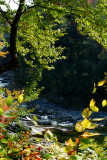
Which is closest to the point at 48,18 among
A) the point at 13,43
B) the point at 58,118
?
the point at 13,43

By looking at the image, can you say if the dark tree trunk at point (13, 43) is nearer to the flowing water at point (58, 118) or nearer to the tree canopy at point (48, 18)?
the tree canopy at point (48, 18)

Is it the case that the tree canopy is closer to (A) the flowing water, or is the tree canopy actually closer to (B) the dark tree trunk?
(B) the dark tree trunk

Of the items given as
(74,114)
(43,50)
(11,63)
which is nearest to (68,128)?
(74,114)

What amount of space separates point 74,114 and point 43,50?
9.01m

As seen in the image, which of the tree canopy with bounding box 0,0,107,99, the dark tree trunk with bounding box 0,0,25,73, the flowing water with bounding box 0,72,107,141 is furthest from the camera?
the flowing water with bounding box 0,72,107,141

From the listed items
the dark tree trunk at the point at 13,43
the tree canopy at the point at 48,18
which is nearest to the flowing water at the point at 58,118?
the tree canopy at the point at 48,18

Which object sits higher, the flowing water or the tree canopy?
the tree canopy

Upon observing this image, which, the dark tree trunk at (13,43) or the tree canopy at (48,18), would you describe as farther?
the dark tree trunk at (13,43)

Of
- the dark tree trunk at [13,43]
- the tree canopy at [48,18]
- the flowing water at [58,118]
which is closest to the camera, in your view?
the tree canopy at [48,18]

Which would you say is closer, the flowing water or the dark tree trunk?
the dark tree trunk

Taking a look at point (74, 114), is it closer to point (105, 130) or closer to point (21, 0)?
point (105, 130)

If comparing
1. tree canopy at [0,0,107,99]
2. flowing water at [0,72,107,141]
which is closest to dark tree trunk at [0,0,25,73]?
tree canopy at [0,0,107,99]

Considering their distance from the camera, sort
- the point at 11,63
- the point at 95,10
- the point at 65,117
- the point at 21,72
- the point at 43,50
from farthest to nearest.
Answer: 1. the point at 21,72
2. the point at 65,117
3. the point at 43,50
4. the point at 11,63
5. the point at 95,10

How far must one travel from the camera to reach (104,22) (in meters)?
4.56
